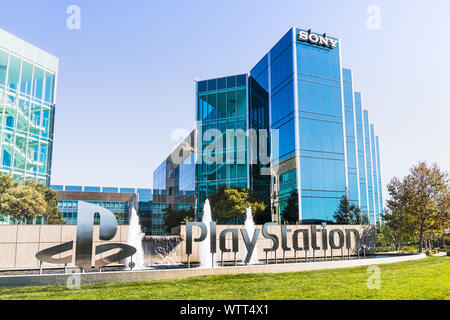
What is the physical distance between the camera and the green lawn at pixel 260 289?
1076 centimetres

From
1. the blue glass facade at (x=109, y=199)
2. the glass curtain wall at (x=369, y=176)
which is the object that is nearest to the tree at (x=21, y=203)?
the glass curtain wall at (x=369, y=176)

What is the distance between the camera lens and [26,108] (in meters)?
37.9

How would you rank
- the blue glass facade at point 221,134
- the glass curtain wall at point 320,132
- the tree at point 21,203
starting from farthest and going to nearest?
1. the blue glass facade at point 221,134
2. the glass curtain wall at point 320,132
3. the tree at point 21,203

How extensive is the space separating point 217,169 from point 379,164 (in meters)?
41.8

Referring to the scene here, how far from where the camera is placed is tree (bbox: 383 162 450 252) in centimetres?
3045

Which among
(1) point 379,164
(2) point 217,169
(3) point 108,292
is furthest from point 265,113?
Answer: (1) point 379,164

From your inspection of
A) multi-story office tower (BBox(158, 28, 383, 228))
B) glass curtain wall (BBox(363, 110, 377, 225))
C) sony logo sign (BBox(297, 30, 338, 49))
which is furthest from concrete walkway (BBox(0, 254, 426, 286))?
glass curtain wall (BBox(363, 110, 377, 225))

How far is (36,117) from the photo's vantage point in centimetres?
3912

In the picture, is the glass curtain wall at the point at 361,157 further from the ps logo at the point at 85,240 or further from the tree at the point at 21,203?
the ps logo at the point at 85,240

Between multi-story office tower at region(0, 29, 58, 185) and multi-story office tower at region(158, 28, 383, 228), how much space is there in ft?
53.2

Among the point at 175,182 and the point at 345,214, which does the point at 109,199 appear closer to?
the point at 175,182

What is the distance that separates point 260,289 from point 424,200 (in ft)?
78.7

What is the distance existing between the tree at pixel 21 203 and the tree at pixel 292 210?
68.6 feet

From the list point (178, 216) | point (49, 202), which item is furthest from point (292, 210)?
point (49, 202)
